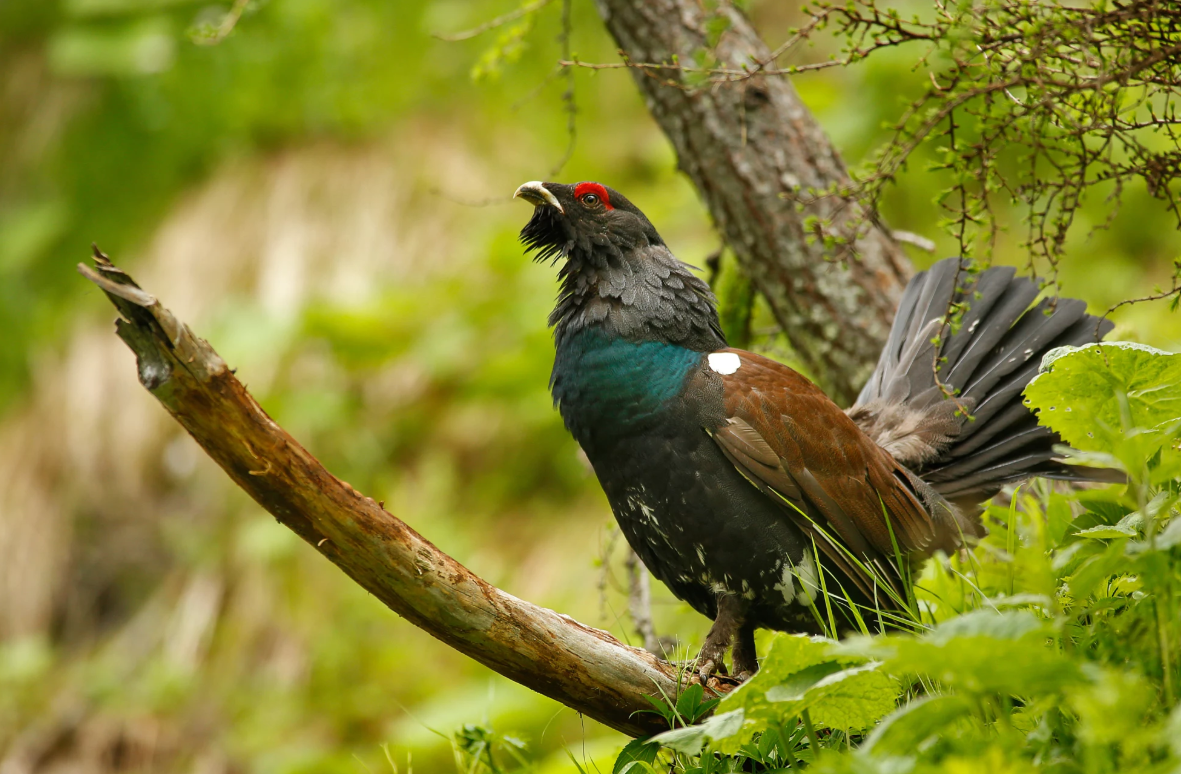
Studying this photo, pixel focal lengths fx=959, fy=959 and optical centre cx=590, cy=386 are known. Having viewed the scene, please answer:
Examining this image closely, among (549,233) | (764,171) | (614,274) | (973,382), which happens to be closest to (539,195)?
(549,233)

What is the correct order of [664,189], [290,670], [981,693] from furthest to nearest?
[664,189] → [290,670] → [981,693]

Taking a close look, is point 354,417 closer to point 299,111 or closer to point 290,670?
point 290,670

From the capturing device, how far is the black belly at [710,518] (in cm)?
301

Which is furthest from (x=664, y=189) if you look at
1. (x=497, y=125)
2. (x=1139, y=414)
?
(x=1139, y=414)

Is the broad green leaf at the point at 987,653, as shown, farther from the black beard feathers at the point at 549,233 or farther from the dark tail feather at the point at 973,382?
the black beard feathers at the point at 549,233

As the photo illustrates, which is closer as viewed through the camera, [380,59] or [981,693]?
[981,693]

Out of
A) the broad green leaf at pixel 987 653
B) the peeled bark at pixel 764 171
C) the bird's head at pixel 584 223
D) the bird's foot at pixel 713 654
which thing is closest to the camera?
the broad green leaf at pixel 987 653

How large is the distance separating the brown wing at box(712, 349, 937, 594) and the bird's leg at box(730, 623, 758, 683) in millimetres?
408

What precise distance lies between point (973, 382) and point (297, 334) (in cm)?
489

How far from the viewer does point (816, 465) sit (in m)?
3.20

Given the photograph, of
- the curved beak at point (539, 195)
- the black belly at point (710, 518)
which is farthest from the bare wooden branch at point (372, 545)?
the curved beak at point (539, 195)

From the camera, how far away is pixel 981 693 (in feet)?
5.64

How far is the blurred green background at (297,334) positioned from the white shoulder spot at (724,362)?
8.13ft

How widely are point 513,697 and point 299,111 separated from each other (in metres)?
5.57
